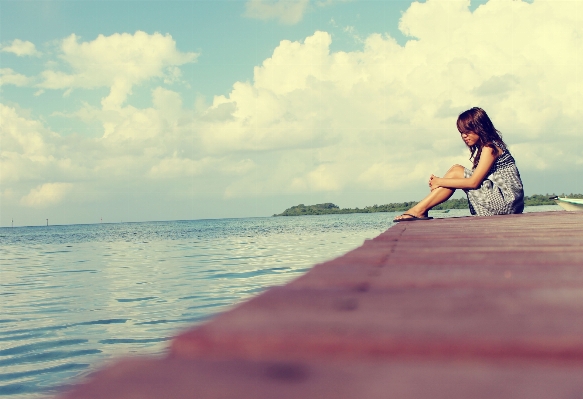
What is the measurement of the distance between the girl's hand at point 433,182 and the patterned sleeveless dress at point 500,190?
40 cm

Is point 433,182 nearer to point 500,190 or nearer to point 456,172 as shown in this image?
point 456,172

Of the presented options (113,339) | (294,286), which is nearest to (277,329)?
(294,286)

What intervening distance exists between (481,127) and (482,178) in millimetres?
531

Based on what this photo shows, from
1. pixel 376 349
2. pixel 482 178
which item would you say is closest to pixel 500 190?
pixel 482 178

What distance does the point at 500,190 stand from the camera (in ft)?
18.9

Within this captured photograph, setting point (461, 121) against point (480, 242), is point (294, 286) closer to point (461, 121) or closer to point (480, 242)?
point (480, 242)

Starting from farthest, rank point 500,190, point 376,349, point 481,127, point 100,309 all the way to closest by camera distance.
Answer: point 100,309 → point 500,190 → point 481,127 → point 376,349

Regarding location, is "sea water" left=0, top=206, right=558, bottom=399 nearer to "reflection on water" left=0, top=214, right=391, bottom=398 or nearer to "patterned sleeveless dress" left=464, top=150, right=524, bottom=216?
"reflection on water" left=0, top=214, right=391, bottom=398

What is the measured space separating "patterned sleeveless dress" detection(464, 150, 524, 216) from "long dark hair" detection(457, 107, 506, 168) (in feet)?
0.67

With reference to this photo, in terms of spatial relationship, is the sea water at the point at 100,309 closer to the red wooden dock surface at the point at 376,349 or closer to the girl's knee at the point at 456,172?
the red wooden dock surface at the point at 376,349

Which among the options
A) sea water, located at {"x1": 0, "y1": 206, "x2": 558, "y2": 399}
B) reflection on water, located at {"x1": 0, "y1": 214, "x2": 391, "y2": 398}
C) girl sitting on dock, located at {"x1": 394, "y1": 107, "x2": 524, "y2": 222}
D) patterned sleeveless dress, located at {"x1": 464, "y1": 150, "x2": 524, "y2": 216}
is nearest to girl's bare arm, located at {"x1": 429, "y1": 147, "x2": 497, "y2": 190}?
girl sitting on dock, located at {"x1": 394, "y1": 107, "x2": 524, "y2": 222}

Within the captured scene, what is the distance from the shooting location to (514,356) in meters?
0.60

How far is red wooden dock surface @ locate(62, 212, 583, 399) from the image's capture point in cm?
51

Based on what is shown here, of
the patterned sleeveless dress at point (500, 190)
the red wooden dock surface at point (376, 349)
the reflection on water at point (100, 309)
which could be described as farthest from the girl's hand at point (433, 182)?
the red wooden dock surface at point (376, 349)
